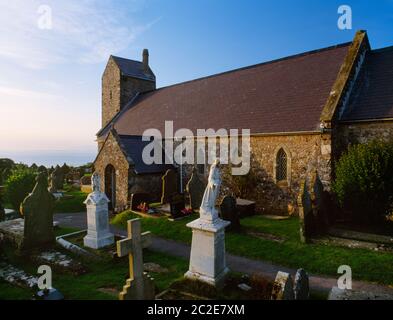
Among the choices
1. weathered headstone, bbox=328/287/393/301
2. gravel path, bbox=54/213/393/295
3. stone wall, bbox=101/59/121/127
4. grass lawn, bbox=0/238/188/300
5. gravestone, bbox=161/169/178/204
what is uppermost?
stone wall, bbox=101/59/121/127

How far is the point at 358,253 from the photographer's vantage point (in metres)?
9.67

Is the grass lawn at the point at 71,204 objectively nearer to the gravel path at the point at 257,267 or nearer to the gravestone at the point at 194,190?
the gravel path at the point at 257,267

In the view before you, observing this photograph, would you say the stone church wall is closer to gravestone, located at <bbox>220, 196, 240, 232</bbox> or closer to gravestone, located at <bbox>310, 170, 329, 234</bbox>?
gravestone, located at <bbox>310, 170, 329, 234</bbox>

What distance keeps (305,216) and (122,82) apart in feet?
84.3

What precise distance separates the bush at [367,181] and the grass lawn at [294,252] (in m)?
2.61

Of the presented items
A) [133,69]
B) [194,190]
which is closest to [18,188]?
[194,190]

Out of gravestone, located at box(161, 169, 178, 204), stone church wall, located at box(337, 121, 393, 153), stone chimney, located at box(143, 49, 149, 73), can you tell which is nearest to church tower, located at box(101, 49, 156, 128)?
stone chimney, located at box(143, 49, 149, 73)

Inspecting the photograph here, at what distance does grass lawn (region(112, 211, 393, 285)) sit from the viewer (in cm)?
870

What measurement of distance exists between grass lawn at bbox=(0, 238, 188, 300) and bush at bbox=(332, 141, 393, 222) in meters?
7.48

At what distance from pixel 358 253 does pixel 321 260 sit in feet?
4.50

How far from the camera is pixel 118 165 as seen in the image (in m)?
18.6

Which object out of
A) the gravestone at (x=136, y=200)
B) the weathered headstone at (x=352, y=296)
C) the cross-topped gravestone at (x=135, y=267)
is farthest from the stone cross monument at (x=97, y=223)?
the weathered headstone at (x=352, y=296)
